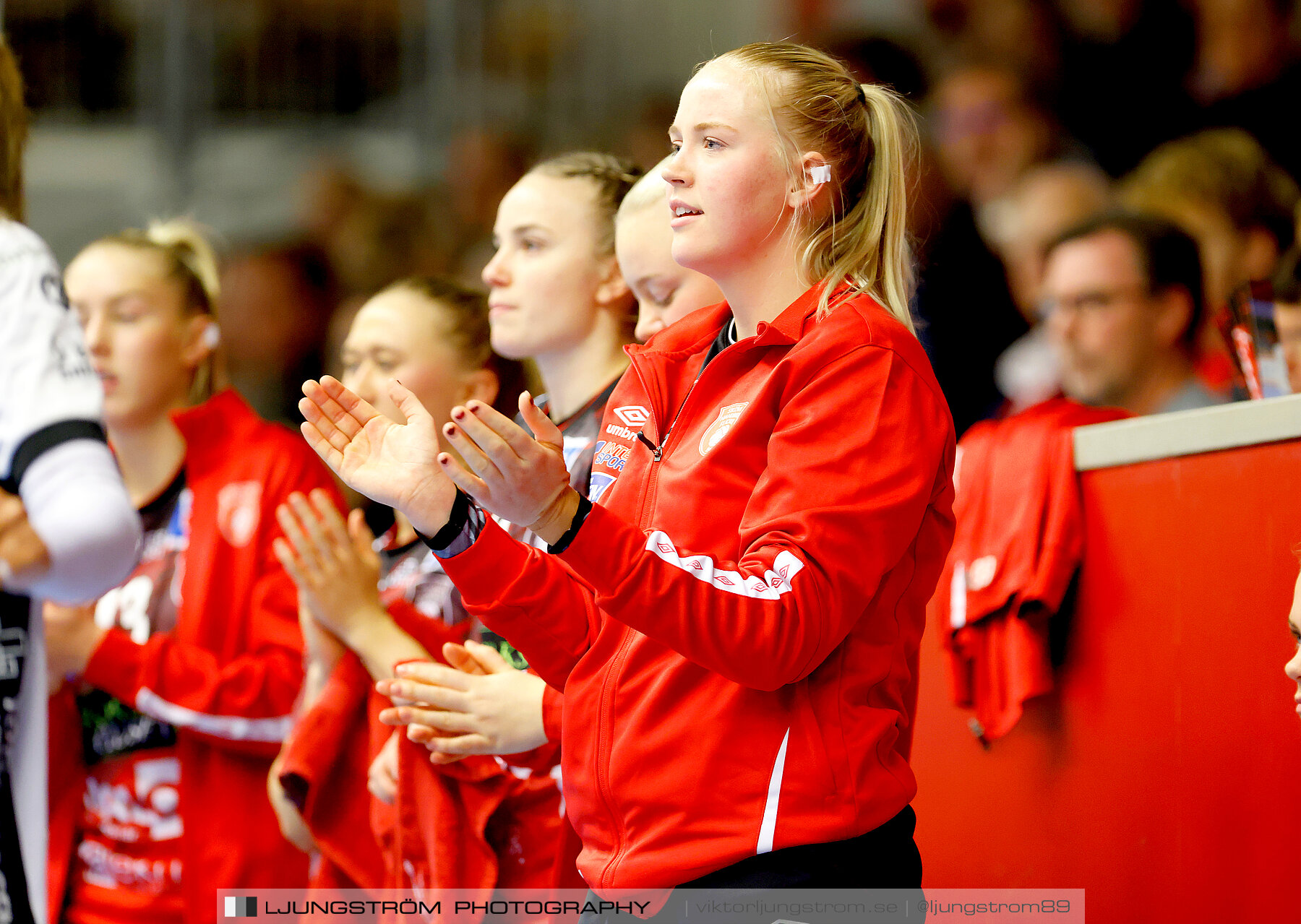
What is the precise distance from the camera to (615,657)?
160 cm

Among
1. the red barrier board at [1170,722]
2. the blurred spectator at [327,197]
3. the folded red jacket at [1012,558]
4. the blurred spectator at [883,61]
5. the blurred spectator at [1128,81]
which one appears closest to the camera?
the red barrier board at [1170,722]

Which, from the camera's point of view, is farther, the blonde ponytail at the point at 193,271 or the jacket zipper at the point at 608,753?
the blonde ponytail at the point at 193,271

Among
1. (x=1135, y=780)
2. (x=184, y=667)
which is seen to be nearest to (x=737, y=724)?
(x=1135, y=780)

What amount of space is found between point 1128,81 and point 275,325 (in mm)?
3573

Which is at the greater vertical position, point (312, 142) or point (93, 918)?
point (312, 142)

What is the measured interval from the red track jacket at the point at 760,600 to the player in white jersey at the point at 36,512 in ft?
1.41

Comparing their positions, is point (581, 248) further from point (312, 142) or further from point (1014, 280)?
point (312, 142)

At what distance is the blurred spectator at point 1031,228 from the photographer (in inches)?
146

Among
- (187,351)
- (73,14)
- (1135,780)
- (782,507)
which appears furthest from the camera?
(73,14)

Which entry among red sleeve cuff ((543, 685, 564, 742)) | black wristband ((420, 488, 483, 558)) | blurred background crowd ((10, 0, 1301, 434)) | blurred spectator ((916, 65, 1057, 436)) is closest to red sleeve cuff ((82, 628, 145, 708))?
red sleeve cuff ((543, 685, 564, 742))

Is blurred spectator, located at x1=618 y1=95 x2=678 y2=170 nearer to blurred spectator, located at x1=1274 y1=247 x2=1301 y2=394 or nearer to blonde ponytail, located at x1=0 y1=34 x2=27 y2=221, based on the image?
blurred spectator, located at x1=1274 y1=247 x2=1301 y2=394

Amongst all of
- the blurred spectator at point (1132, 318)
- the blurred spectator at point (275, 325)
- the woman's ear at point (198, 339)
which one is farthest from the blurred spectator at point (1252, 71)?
the blurred spectator at point (275, 325)

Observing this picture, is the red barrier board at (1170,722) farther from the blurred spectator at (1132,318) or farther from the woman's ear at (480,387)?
the woman's ear at (480,387)

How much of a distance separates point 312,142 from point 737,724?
6.02m
